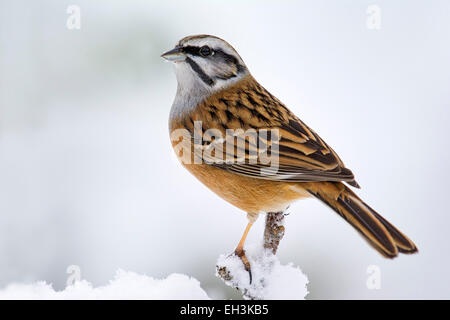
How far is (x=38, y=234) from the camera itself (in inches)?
185

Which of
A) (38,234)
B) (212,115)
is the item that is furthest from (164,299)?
(38,234)

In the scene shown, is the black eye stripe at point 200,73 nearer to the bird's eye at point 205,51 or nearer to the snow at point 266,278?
the bird's eye at point 205,51

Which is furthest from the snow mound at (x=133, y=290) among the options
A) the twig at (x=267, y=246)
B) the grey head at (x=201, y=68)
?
the grey head at (x=201, y=68)

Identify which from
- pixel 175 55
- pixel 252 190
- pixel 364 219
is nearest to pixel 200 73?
pixel 175 55

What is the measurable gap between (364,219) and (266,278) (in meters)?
0.60

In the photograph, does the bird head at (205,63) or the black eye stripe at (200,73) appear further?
the black eye stripe at (200,73)

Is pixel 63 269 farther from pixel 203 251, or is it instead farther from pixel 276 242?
pixel 276 242

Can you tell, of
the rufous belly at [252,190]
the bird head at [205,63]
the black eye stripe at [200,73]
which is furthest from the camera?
the black eye stripe at [200,73]

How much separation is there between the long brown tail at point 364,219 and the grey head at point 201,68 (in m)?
1.02

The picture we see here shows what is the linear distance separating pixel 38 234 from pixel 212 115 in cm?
188

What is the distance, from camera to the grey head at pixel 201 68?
3641mm

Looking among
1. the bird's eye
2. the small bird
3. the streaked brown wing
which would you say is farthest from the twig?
the bird's eye

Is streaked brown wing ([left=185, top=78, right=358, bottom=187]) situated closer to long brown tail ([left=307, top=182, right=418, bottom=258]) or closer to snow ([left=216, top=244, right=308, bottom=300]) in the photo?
long brown tail ([left=307, top=182, right=418, bottom=258])

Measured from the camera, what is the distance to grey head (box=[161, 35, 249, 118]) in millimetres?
3641
